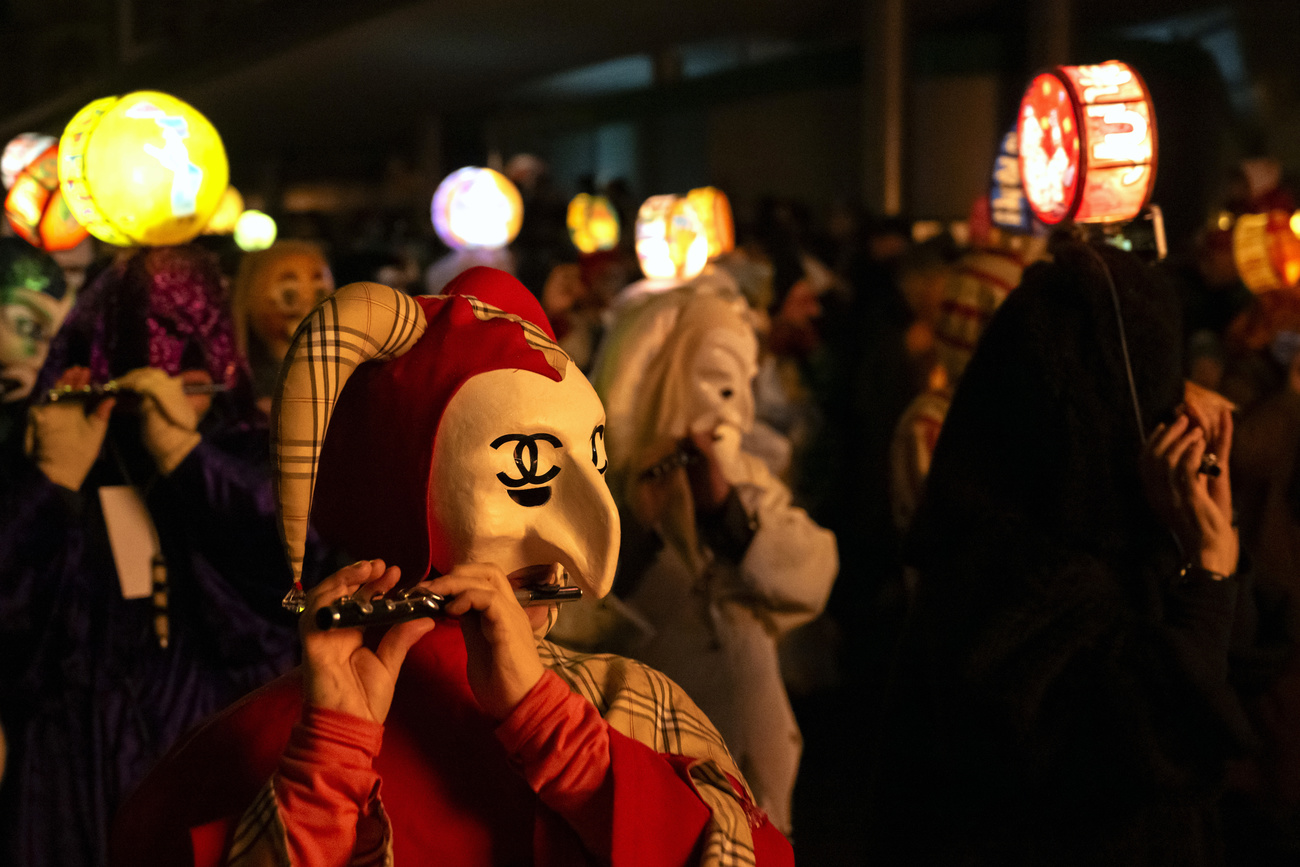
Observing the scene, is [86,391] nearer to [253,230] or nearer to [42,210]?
[42,210]

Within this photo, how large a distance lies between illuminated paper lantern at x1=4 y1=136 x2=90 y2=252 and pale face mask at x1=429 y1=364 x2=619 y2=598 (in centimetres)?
278

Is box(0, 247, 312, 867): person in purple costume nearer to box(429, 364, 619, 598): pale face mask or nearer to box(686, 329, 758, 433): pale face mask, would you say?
box(686, 329, 758, 433): pale face mask

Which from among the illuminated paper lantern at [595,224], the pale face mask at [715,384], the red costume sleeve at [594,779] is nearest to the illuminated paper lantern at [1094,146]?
the pale face mask at [715,384]

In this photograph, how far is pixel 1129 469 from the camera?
6.30 feet

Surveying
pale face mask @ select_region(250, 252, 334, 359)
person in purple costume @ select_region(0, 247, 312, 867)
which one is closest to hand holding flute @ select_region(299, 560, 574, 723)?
person in purple costume @ select_region(0, 247, 312, 867)

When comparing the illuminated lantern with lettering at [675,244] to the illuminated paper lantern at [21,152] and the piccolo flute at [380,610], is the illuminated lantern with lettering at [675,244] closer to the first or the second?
the illuminated paper lantern at [21,152]

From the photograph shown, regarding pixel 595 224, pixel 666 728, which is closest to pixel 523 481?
pixel 666 728

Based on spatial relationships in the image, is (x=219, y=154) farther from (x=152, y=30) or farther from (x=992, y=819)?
(x=152, y=30)

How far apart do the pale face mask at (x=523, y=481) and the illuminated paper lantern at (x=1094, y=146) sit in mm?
1437

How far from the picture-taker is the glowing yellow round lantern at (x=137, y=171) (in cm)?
263

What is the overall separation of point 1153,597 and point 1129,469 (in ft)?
0.67

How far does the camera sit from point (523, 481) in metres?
1.30

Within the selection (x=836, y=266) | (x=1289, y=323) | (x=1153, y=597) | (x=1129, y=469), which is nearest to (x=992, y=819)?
(x=1153, y=597)

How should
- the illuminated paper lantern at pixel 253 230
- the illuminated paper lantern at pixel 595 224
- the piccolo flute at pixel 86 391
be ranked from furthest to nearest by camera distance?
1. the illuminated paper lantern at pixel 595 224
2. the illuminated paper lantern at pixel 253 230
3. the piccolo flute at pixel 86 391
